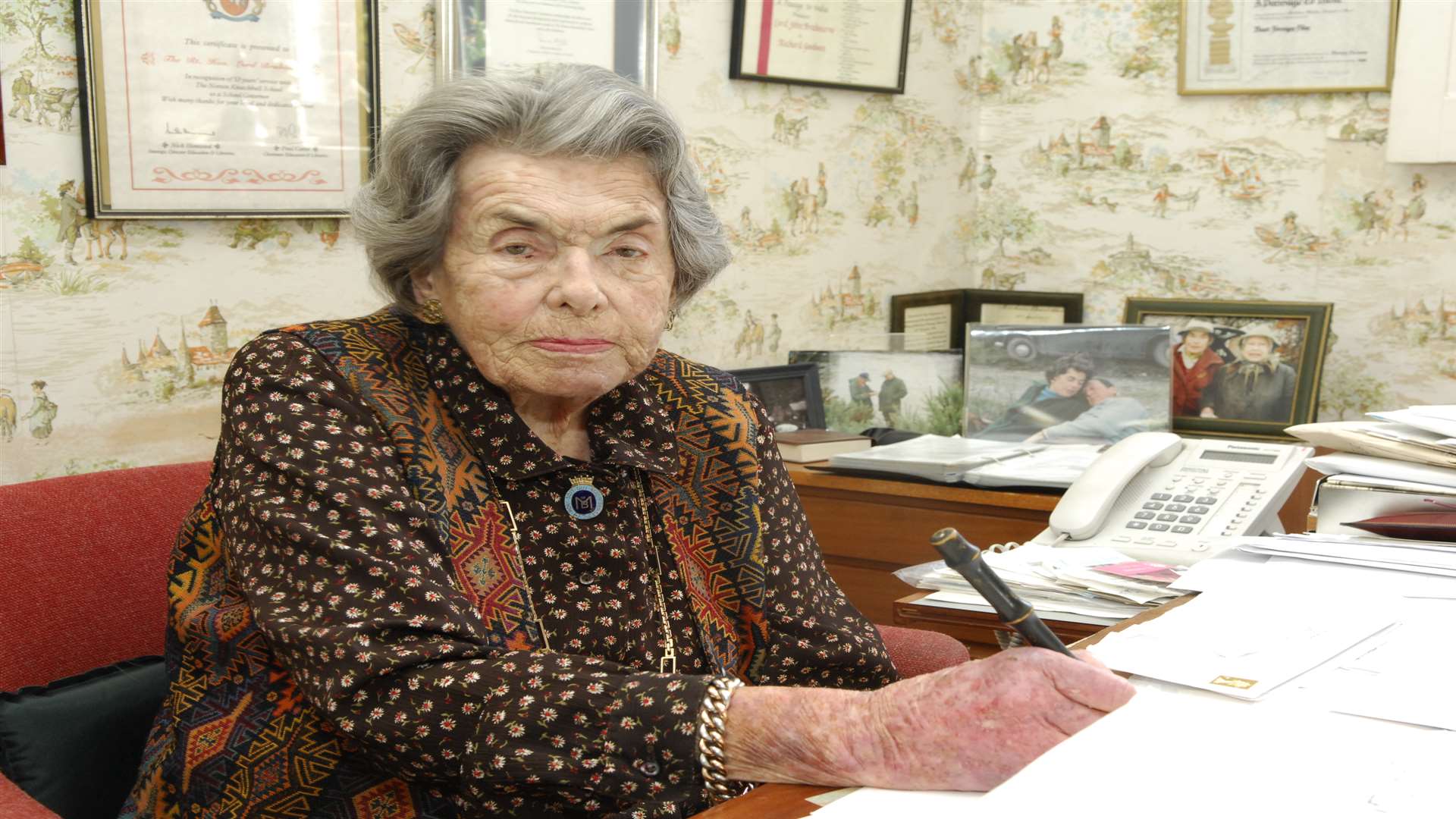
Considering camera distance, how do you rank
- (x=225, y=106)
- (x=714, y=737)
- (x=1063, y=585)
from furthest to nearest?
(x=225, y=106) → (x=1063, y=585) → (x=714, y=737)

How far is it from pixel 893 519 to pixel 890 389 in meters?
0.59

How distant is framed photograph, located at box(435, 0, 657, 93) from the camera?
2158mm

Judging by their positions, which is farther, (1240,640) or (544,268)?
(544,268)

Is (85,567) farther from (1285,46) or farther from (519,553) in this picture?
(1285,46)

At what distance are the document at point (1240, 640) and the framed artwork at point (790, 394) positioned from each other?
4.64 ft

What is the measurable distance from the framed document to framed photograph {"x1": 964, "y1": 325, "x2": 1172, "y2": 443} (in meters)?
0.76

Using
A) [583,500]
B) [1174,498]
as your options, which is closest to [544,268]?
[583,500]

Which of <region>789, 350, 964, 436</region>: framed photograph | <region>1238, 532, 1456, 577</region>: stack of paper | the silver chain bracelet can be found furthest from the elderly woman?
<region>789, 350, 964, 436</region>: framed photograph

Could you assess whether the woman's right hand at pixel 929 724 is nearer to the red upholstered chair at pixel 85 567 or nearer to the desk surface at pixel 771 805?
the desk surface at pixel 771 805

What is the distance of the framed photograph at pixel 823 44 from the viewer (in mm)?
2707

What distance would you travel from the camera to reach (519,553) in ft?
4.34

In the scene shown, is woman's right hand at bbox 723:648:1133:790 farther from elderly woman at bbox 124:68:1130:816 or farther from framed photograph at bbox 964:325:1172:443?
framed photograph at bbox 964:325:1172:443

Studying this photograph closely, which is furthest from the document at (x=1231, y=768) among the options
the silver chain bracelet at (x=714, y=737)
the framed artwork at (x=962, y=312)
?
the framed artwork at (x=962, y=312)

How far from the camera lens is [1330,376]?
3.03 m
